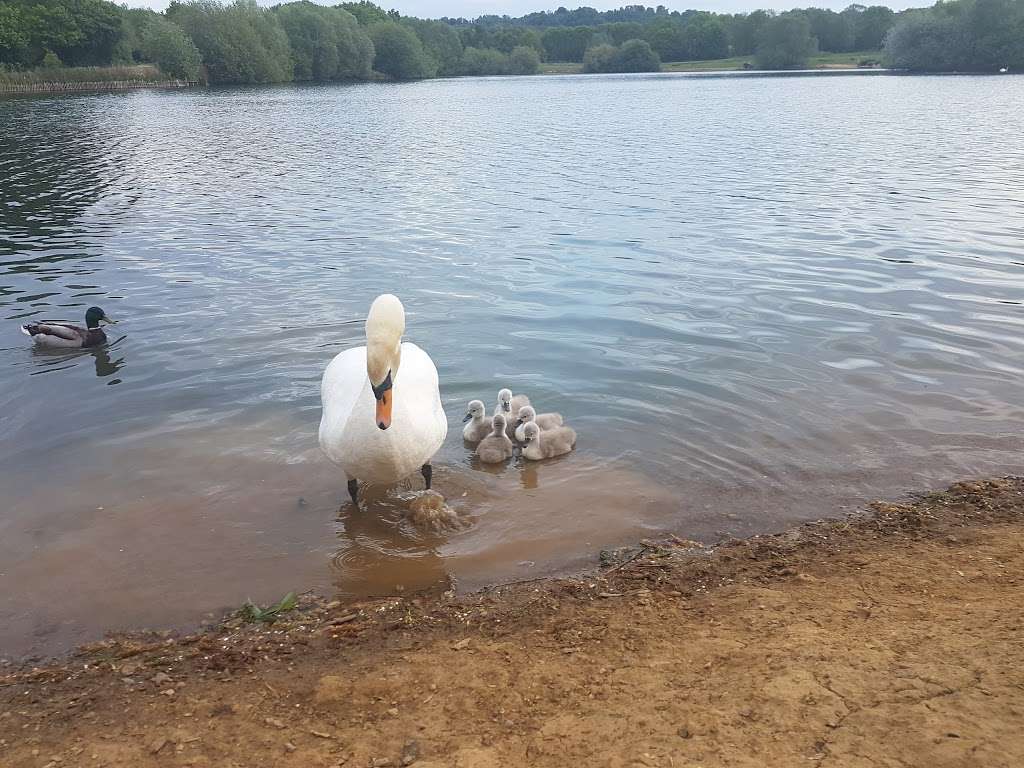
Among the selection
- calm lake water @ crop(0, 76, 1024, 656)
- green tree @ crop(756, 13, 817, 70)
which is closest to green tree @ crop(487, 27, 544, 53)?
Result: green tree @ crop(756, 13, 817, 70)

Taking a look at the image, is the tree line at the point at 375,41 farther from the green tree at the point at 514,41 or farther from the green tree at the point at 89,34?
the green tree at the point at 514,41

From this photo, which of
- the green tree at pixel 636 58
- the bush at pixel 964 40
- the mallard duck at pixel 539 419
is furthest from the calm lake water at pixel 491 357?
the green tree at pixel 636 58

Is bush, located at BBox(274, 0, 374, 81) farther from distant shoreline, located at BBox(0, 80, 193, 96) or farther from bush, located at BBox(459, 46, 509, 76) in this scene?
bush, located at BBox(459, 46, 509, 76)

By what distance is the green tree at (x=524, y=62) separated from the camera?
540 feet

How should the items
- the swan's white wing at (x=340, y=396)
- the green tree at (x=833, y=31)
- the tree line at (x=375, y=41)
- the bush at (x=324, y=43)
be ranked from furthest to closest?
the green tree at (x=833, y=31) → the bush at (x=324, y=43) → the tree line at (x=375, y=41) → the swan's white wing at (x=340, y=396)

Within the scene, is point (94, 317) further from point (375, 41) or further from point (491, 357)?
point (375, 41)

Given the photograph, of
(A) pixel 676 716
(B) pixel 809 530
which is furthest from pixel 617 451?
(A) pixel 676 716

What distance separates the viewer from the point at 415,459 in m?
6.31

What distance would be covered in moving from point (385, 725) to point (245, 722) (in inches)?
27.6

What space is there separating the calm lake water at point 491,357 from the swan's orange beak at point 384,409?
1157 mm

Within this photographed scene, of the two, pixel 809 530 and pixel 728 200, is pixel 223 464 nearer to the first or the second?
pixel 809 530

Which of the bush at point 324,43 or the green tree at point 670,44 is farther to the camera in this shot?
the green tree at point 670,44

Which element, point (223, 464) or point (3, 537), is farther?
point (223, 464)

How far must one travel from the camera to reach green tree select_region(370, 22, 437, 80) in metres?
131
